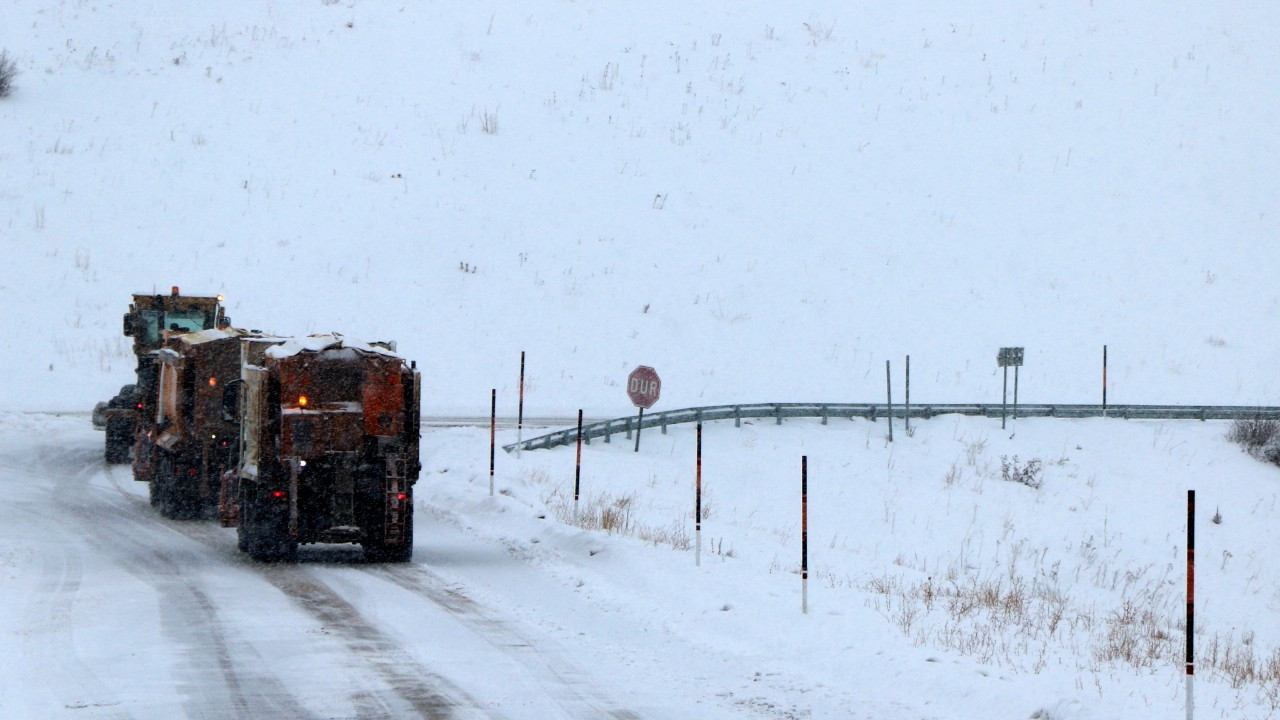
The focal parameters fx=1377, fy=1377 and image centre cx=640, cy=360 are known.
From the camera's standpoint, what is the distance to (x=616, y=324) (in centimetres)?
4241

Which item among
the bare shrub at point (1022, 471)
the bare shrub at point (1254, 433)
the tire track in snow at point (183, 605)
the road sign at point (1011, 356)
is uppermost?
the road sign at point (1011, 356)

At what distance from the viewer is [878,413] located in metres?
35.2

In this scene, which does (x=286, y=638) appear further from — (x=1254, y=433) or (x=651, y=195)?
(x=651, y=195)

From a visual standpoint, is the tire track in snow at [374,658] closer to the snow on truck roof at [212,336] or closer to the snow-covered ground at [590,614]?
the snow-covered ground at [590,614]

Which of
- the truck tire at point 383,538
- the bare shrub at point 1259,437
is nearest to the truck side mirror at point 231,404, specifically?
the truck tire at point 383,538

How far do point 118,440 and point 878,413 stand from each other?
60.1 ft

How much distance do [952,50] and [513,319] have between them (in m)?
29.2

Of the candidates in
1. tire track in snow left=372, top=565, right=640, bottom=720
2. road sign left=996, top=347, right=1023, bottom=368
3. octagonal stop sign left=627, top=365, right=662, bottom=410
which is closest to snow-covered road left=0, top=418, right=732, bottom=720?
tire track in snow left=372, top=565, right=640, bottom=720

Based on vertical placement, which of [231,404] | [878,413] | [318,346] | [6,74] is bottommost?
[878,413]

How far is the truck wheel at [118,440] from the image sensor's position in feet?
87.2

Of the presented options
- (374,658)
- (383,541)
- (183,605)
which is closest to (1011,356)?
(383,541)

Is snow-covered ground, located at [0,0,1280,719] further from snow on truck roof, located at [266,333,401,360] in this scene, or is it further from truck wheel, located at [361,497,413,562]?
snow on truck roof, located at [266,333,401,360]

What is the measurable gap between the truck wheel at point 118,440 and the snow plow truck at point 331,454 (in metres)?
11.9

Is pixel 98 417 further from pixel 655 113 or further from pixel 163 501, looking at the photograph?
pixel 655 113
